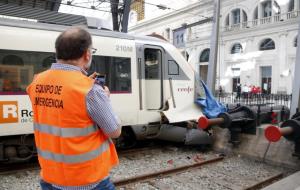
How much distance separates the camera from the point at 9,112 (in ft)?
19.8

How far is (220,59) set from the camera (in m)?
38.9

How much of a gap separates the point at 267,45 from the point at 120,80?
30.1 metres

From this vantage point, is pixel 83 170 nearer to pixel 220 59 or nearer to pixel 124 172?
pixel 124 172

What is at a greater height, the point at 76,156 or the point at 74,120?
the point at 74,120

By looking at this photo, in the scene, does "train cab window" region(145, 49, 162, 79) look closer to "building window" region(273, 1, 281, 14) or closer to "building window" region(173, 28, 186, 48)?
"building window" region(173, 28, 186, 48)

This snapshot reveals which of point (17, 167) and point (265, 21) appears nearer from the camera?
point (17, 167)

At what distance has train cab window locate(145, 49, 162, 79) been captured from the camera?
820 cm

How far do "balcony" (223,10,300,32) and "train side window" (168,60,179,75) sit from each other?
2540 cm

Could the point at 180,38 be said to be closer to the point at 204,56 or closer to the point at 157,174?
the point at 157,174

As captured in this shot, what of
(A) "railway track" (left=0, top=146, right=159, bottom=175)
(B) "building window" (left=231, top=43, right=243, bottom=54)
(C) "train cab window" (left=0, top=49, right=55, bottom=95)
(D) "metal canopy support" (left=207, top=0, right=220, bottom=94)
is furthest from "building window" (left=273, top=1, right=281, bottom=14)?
(A) "railway track" (left=0, top=146, right=159, bottom=175)

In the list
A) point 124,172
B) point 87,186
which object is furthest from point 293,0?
point 87,186

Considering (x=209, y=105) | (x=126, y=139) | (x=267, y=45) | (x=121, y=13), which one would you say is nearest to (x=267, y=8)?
(x=267, y=45)

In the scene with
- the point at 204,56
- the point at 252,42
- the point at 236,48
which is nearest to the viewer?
the point at 252,42

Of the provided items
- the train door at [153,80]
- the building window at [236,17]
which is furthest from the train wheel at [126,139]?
the building window at [236,17]
